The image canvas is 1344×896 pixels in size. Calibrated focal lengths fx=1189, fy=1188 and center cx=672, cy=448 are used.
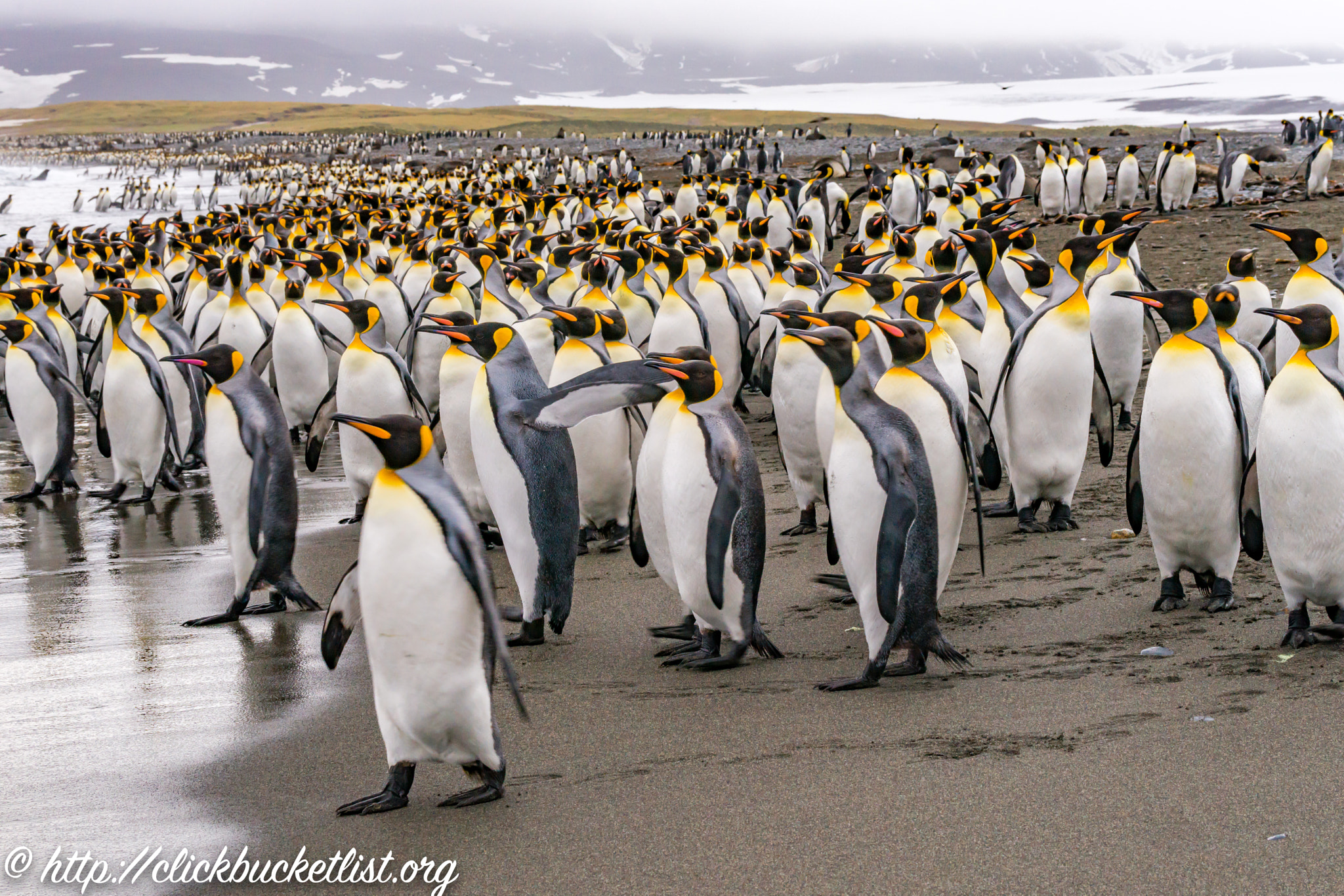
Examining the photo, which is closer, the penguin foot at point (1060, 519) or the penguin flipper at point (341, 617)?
the penguin flipper at point (341, 617)

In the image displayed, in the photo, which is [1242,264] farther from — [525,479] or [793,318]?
[525,479]

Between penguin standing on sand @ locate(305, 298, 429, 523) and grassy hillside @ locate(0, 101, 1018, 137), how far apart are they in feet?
200

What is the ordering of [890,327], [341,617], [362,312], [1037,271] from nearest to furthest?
1. [341,617]
2. [890,327]
3. [362,312]
4. [1037,271]

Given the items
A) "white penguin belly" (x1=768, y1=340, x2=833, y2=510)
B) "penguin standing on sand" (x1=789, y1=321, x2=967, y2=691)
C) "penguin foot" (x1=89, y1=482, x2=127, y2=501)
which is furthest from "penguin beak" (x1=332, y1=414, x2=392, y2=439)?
"penguin foot" (x1=89, y1=482, x2=127, y2=501)

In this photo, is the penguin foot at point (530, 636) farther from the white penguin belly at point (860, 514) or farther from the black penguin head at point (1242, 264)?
the black penguin head at point (1242, 264)

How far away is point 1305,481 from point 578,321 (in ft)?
9.72

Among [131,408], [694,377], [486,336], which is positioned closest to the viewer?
[694,377]

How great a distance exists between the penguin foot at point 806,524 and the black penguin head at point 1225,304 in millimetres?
2167

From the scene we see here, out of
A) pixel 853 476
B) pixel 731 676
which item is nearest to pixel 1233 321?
pixel 853 476

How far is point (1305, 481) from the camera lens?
3.82 meters

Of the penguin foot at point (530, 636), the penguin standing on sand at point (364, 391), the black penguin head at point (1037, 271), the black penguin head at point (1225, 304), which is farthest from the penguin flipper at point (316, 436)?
the black penguin head at point (1225, 304)

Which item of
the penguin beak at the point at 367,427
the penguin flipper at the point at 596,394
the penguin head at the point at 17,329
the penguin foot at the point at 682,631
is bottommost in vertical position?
the penguin foot at the point at 682,631

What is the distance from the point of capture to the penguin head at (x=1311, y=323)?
12.6ft

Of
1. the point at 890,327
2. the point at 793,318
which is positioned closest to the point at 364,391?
the point at 793,318
